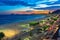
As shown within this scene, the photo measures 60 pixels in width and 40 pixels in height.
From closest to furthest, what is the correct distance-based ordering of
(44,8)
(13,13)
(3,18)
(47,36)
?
1. (47,36)
2. (3,18)
3. (13,13)
4. (44,8)

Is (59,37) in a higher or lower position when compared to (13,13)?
lower

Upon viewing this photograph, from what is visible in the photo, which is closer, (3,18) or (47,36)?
(47,36)

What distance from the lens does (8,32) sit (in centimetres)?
363

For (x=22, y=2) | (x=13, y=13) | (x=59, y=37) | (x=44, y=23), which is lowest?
(x=59, y=37)

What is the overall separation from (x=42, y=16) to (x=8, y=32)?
3.57 ft

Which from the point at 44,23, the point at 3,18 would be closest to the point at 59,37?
the point at 44,23

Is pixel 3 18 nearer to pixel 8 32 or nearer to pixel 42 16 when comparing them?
pixel 8 32

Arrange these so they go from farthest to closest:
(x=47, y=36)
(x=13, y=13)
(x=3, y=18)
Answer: (x=13, y=13)
(x=3, y=18)
(x=47, y=36)

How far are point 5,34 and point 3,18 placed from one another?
451 millimetres

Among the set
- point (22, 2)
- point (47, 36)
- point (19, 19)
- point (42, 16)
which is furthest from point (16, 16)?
point (47, 36)

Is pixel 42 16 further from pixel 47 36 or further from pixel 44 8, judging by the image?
pixel 47 36

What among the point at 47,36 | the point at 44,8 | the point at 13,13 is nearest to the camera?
the point at 47,36

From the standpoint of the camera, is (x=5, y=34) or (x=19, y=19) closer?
(x=5, y=34)

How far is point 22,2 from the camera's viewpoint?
163 inches
